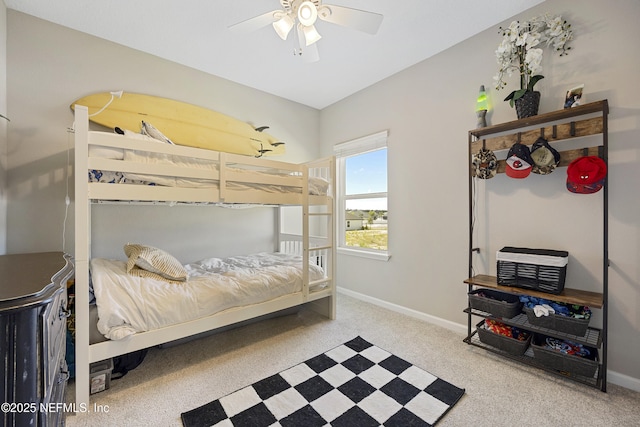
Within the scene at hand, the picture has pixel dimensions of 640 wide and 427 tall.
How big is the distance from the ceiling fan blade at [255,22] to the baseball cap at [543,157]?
201cm

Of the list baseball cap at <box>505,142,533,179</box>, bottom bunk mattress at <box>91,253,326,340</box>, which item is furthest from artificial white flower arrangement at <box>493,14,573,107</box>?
bottom bunk mattress at <box>91,253,326,340</box>

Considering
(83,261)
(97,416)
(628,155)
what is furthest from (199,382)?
(628,155)

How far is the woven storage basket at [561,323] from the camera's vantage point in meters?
1.59

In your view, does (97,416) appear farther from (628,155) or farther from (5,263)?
(628,155)

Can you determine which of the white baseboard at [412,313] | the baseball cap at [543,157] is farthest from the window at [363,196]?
the baseball cap at [543,157]

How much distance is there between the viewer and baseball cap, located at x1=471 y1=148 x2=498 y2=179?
2.09m

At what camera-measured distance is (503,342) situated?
1900mm

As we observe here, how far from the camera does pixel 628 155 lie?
166 cm

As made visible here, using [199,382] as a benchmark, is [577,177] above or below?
above

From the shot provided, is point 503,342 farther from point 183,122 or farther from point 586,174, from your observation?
point 183,122

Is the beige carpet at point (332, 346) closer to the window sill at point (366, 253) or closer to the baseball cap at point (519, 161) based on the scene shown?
the window sill at point (366, 253)

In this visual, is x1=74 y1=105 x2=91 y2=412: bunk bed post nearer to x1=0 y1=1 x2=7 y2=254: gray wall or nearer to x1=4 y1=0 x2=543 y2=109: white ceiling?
x1=0 y1=1 x2=7 y2=254: gray wall

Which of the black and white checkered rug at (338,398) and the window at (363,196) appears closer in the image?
the black and white checkered rug at (338,398)

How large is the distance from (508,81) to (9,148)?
400 cm
